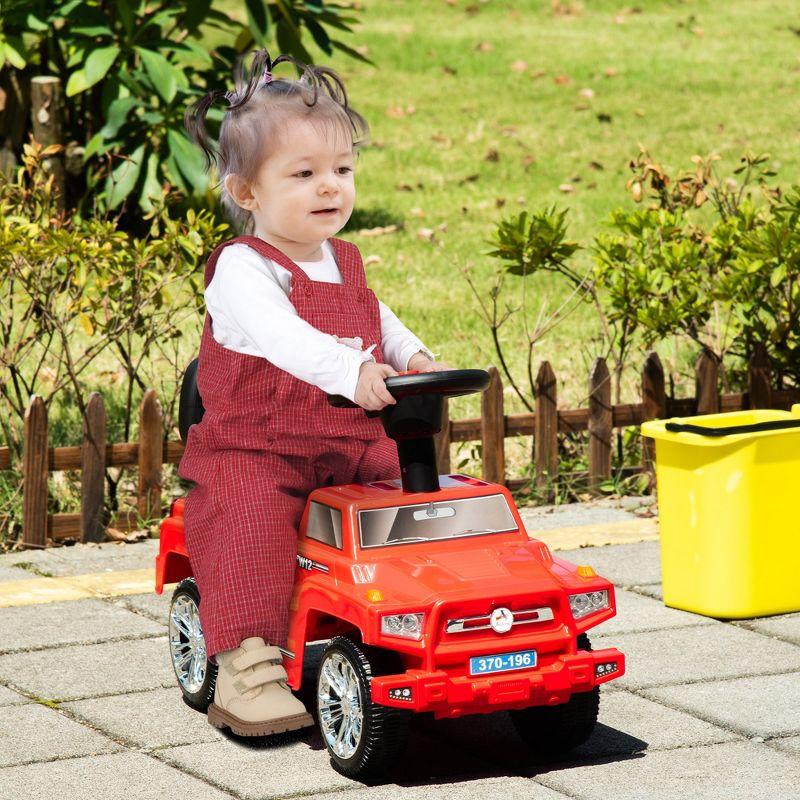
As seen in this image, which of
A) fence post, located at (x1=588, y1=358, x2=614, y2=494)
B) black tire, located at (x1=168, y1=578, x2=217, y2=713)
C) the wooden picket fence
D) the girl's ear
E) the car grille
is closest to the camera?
the car grille

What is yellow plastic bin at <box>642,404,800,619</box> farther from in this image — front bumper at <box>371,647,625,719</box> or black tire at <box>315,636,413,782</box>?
black tire at <box>315,636,413,782</box>

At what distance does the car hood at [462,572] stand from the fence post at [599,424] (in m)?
3.21

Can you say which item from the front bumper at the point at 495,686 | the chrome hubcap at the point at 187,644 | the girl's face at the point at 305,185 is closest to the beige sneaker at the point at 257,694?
the chrome hubcap at the point at 187,644

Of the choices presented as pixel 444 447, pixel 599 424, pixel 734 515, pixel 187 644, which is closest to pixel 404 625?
pixel 187 644

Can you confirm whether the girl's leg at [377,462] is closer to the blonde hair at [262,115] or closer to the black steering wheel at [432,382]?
the black steering wheel at [432,382]

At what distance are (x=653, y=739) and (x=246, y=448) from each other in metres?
1.42

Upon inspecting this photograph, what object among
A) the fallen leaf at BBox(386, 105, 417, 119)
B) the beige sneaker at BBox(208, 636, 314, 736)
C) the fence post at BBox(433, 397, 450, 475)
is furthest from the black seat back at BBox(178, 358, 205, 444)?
the fallen leaf at BBox(386, 105, 417, 119)

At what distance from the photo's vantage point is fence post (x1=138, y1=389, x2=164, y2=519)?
677 cm

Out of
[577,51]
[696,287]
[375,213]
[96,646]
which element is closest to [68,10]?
[375,213]

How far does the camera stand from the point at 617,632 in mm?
5398

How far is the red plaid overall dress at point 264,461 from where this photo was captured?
4273 millimetres

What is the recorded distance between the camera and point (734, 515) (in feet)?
18.2

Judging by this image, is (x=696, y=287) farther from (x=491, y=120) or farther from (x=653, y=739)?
(x=491, y=120)

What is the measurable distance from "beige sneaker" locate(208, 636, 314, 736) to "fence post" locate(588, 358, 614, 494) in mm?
3399
